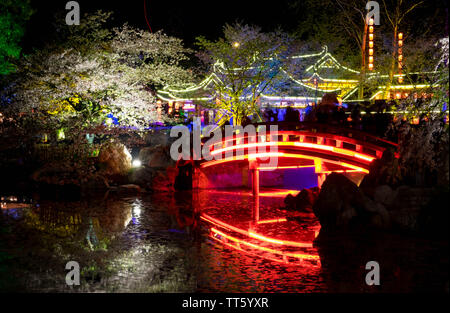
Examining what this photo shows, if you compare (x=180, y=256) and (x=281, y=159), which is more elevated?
(x=281, y=159)

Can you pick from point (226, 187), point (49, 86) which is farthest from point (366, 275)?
point (49, 86)

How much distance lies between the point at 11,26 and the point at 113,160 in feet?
34.3

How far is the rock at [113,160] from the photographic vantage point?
25109mm

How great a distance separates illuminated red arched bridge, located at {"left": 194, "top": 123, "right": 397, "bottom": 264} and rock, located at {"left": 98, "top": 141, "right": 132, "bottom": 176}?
11.7ft

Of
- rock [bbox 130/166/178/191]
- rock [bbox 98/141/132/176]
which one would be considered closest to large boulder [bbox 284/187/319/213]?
rock [bbox 130/166/178/191]

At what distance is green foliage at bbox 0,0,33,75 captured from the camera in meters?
28.1

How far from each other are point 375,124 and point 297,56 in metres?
17.4

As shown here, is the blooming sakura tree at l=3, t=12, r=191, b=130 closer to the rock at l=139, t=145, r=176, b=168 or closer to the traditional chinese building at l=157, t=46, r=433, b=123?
the rock at l=139, t=145, r=176, b=168

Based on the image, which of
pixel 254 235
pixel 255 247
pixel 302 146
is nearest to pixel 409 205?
pixel 254 235

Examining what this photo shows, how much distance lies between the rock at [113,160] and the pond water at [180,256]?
6061 millimetres

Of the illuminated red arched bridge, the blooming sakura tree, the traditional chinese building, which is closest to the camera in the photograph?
the illuminated red arched bridge

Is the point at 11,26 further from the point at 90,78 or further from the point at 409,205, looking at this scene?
the point at 409,205

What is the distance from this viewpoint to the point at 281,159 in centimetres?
2384

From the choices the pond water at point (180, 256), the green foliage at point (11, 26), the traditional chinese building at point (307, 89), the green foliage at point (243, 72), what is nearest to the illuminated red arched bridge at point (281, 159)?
the pond water at point (180, 256)
